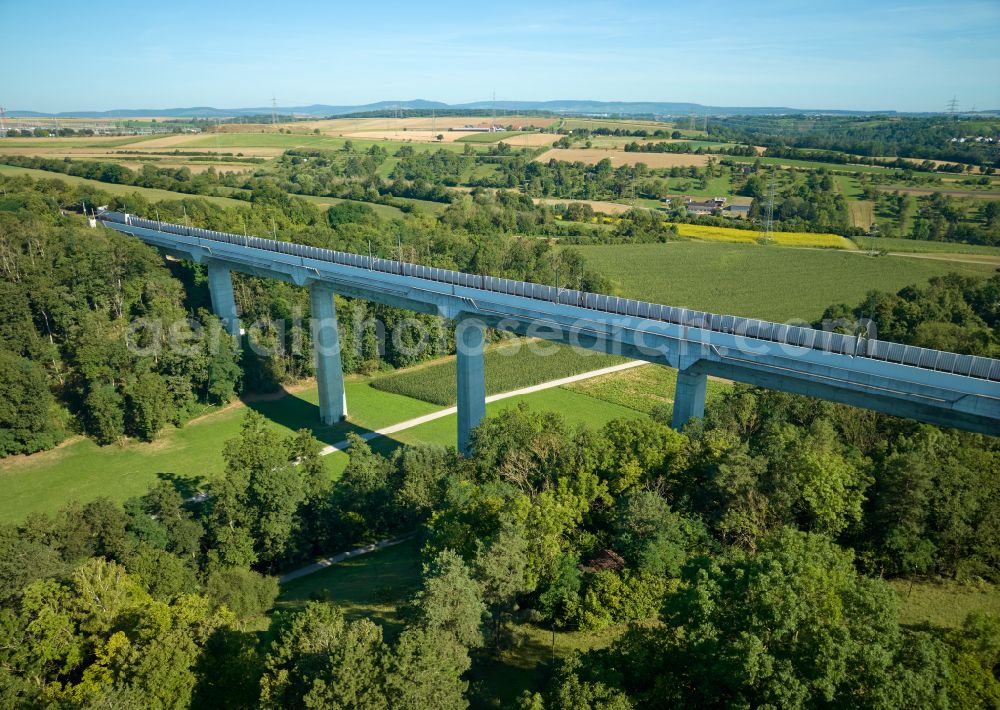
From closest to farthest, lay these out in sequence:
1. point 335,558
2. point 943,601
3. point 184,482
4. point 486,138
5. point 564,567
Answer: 1. point 564,567
2. point 943,601
3. point 335,558
4. point 184,482
5. point 486,138

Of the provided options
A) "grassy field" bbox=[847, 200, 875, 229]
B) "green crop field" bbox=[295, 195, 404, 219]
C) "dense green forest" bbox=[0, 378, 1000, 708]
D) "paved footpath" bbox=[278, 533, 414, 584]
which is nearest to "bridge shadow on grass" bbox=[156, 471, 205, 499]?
"dense green forest" bbox=[0, 378, 1000, 708]

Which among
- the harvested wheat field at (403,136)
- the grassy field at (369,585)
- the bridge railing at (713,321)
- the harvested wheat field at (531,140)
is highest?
the harvested wheat field at (403,136)

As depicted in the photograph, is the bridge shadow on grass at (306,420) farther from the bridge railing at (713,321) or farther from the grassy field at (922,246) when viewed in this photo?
the grassy field at (922,246)

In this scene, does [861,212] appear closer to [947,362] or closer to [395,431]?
[947,362]

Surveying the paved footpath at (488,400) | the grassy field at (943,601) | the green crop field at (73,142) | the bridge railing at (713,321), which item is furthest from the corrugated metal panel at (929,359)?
the green crop field at (73,142)

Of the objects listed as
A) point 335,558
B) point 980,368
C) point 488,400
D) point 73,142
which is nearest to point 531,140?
point 73,142
